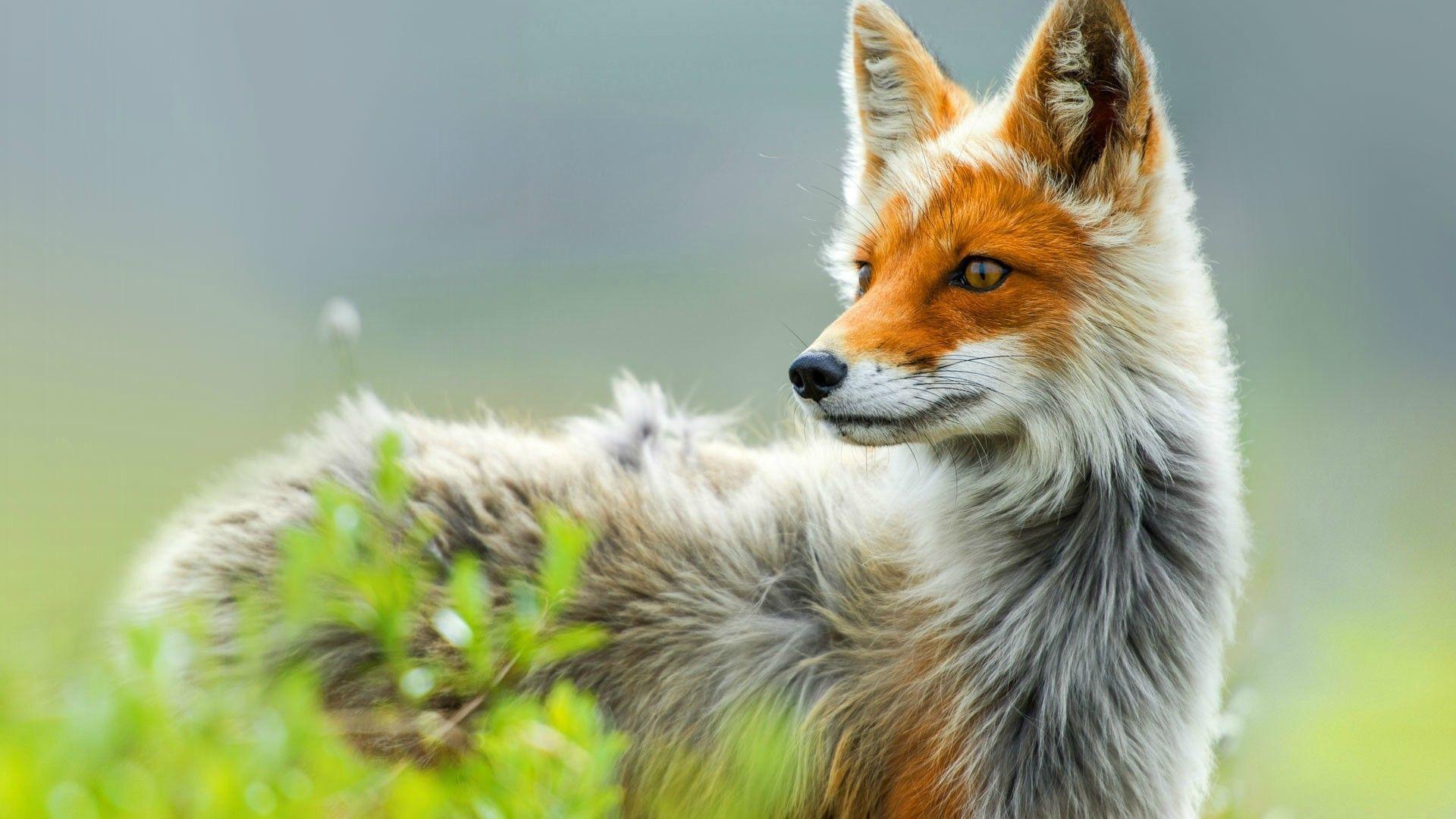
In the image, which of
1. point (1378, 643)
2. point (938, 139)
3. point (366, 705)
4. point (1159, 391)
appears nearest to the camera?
point (366, 705)

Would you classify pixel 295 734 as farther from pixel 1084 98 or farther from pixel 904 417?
pixel 1084 98

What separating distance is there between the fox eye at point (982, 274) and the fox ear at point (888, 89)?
96 centimetres

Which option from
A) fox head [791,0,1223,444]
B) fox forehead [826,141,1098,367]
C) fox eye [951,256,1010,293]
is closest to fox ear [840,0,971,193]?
fox head [791,0,1223,444]

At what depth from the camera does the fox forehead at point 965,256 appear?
11.9 feet

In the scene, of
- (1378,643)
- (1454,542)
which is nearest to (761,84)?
(1454,542)

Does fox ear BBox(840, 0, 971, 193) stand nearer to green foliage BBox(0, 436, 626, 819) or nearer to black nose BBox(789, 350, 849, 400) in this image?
black nose BBox(789, 350, 849, 400)

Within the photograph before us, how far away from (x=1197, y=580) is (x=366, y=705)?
2689 millimetres

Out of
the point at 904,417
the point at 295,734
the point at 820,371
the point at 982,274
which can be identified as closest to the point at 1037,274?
the point at 982,274

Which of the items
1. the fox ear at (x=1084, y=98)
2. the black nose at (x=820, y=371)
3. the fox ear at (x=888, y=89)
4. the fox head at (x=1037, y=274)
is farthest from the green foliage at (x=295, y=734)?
the fox ear at (x=888, y=89)

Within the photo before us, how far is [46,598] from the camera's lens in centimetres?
232

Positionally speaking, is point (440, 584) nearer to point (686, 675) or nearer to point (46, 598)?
point (686, 675)

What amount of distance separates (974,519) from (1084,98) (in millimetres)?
1454

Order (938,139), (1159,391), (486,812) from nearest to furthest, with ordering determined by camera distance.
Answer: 1. (486,812)
2. (1159,391)
3. (938,139)

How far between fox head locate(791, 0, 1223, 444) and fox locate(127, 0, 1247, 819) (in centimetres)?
1
